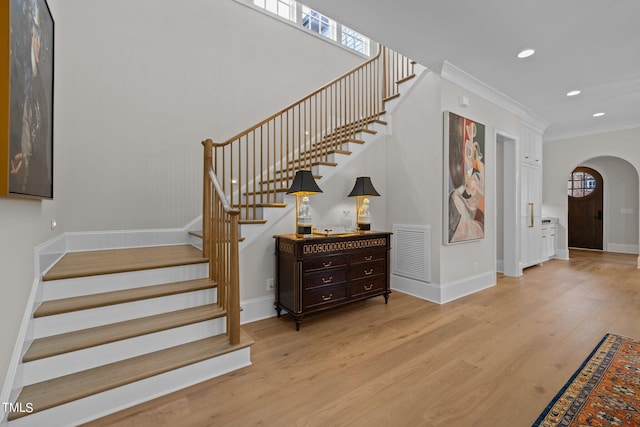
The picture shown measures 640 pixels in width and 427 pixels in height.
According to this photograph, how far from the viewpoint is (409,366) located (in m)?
2.32

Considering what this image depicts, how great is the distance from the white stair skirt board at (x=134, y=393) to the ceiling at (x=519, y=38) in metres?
3.07

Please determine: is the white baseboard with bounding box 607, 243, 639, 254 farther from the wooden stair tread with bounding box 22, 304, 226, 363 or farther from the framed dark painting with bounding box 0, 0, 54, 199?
the framed dark painting with bounding box 0, 0, 54, 199

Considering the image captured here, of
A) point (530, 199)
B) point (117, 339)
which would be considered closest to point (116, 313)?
point (117, 339)

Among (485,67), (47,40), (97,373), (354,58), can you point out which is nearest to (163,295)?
(97,373)

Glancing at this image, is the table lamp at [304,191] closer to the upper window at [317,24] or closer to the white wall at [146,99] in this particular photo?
the white wall at [146,99]

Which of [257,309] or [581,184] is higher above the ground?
[581,184]

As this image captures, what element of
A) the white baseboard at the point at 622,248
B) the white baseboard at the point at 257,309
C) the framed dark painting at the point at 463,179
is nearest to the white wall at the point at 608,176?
the white baseboard at the point at 622,248

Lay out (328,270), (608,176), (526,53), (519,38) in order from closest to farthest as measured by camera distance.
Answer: (519,38)
(328,270)
(526,53)
(608,176)

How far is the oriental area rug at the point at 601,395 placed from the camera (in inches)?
68.0

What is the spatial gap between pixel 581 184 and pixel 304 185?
376 inches

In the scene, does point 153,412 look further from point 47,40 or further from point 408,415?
point 47,40

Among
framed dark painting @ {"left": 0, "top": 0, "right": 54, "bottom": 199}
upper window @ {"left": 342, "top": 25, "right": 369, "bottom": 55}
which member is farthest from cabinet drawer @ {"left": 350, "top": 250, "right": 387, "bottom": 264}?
upper window @ {"left": 342, "top": 25, "right": 369, "bottom": 55}

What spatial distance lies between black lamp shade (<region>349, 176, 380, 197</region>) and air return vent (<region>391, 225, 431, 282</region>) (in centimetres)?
90

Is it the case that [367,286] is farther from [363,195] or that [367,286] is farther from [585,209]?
[585,209]
